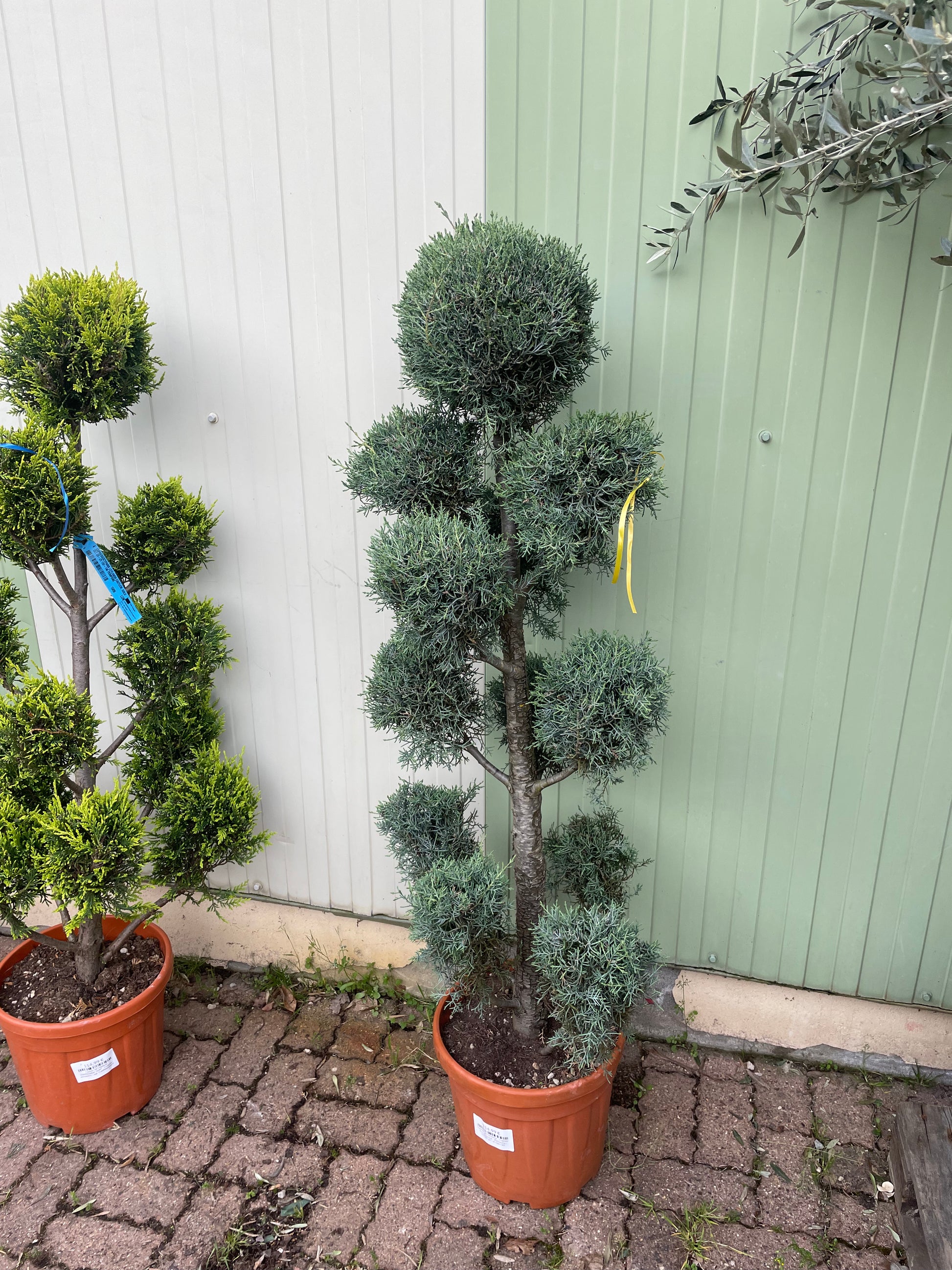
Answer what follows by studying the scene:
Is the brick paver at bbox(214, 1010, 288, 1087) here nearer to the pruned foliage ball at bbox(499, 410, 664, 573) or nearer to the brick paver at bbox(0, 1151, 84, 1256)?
the brick paver at bbox(0, 1151, 84, 1256)

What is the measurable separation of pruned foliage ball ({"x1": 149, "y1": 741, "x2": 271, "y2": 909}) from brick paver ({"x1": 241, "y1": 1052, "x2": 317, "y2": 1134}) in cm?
60

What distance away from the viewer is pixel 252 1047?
8.88 ft

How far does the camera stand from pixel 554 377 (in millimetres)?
1827

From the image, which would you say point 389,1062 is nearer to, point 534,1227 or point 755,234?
point 534,1227

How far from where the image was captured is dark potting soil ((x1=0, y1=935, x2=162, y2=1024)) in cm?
238

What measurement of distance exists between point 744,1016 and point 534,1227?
36.5 inches

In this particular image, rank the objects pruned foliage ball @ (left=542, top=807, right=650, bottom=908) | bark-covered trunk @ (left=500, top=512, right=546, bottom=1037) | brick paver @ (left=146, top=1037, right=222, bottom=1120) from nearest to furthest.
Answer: bark-covered trunk @ (left=500, top=512, right=546, bottom=1037), pruned foliage ball @ (left=542, top=807, right=650, bottom=908), brick paver @ (left=146, top=1037, right=222, bottom=1120)

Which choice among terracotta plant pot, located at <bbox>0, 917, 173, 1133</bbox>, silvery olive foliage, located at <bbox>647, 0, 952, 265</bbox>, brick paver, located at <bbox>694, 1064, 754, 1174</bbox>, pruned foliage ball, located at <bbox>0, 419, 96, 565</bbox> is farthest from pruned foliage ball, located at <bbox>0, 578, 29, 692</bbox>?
brick paver, located at <bbox>694, 1064, 754, 1174</bbox>

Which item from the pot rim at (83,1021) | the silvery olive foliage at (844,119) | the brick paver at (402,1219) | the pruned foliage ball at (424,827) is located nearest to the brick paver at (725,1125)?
the brick paver at (402,1219)

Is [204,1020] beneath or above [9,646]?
beneath

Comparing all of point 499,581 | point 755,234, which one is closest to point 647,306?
point 755,234

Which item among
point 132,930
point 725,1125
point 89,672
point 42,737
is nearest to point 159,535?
point 89,672

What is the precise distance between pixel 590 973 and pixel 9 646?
1.82 meters

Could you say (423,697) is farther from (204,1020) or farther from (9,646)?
(204,1020)
